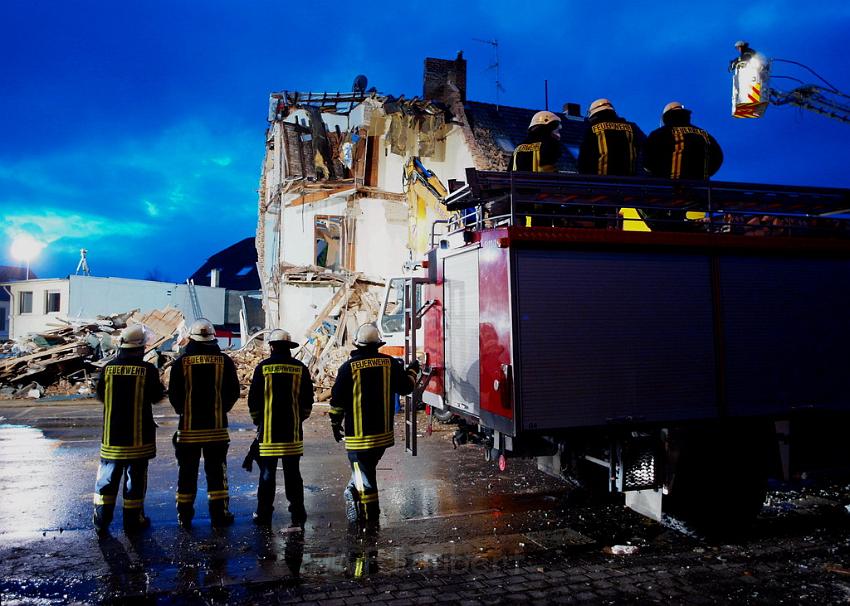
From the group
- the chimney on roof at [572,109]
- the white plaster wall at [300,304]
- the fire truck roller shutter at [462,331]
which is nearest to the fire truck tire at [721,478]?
the fire truck roller shutter at [462,331]

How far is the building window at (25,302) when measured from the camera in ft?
101

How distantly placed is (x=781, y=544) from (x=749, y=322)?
1759 mm

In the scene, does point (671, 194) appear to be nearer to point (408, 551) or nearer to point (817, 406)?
point (817, 406)

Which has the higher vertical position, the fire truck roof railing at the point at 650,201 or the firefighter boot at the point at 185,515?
the fire truck roof railing at the point at 650,201

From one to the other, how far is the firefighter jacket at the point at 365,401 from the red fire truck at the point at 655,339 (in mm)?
384

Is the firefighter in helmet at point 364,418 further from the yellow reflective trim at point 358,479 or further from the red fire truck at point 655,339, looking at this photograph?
the red fire truck at point 655,339

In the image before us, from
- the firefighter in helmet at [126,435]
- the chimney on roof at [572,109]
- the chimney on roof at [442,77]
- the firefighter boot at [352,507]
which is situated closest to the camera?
the firefighter in helmet at [126,435]

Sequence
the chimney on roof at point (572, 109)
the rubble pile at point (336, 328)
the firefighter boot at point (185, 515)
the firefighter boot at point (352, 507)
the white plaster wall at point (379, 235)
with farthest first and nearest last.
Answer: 1. the chimney on roof at point (572, 109)
2. the white plaster wall at point (379, 235)
3. the rubble pile at point (336, 328)
4. the firefighter boot at point (352, 507)
5. the firefighter boot at point (185, 515)

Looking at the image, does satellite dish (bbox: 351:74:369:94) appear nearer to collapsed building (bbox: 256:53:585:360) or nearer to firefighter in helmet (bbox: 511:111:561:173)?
collapsed building (bbox: 256:53:585:360)

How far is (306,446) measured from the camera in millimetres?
9305

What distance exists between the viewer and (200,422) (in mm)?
5371

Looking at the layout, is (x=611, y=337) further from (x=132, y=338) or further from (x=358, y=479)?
(x=132, y=338)

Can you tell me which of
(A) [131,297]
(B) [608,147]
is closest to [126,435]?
(B) [608,147]

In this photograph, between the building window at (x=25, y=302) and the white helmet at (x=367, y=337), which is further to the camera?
the building window at (x=25, y=302)
